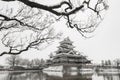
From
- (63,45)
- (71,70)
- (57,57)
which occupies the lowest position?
(71,70)

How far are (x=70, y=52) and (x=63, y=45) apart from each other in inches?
183

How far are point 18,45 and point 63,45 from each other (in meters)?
51.5

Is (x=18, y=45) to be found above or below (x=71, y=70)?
above

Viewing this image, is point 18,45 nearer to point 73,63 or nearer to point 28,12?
point 28,12

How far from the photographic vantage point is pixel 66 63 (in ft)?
178

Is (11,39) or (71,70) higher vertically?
(11,39)

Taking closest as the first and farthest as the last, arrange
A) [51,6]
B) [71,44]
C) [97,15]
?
1. [51,6]
2. [97,15]
3. [71,44]

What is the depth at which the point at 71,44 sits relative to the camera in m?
64.8

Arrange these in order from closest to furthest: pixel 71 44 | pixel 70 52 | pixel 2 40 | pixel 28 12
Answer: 1. pixel 28 12
2. pixel 2 40
3. pixel 70 52
4. pixel 71 44

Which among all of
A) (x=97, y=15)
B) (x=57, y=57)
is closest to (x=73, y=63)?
(x=57, y=57)

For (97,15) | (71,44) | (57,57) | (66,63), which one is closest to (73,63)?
(66,63)

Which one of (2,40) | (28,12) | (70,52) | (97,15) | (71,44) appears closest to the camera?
(97,15)

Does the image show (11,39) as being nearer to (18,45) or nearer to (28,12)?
(18,45)

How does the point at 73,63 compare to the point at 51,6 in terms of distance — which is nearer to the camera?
the point at 51,6
